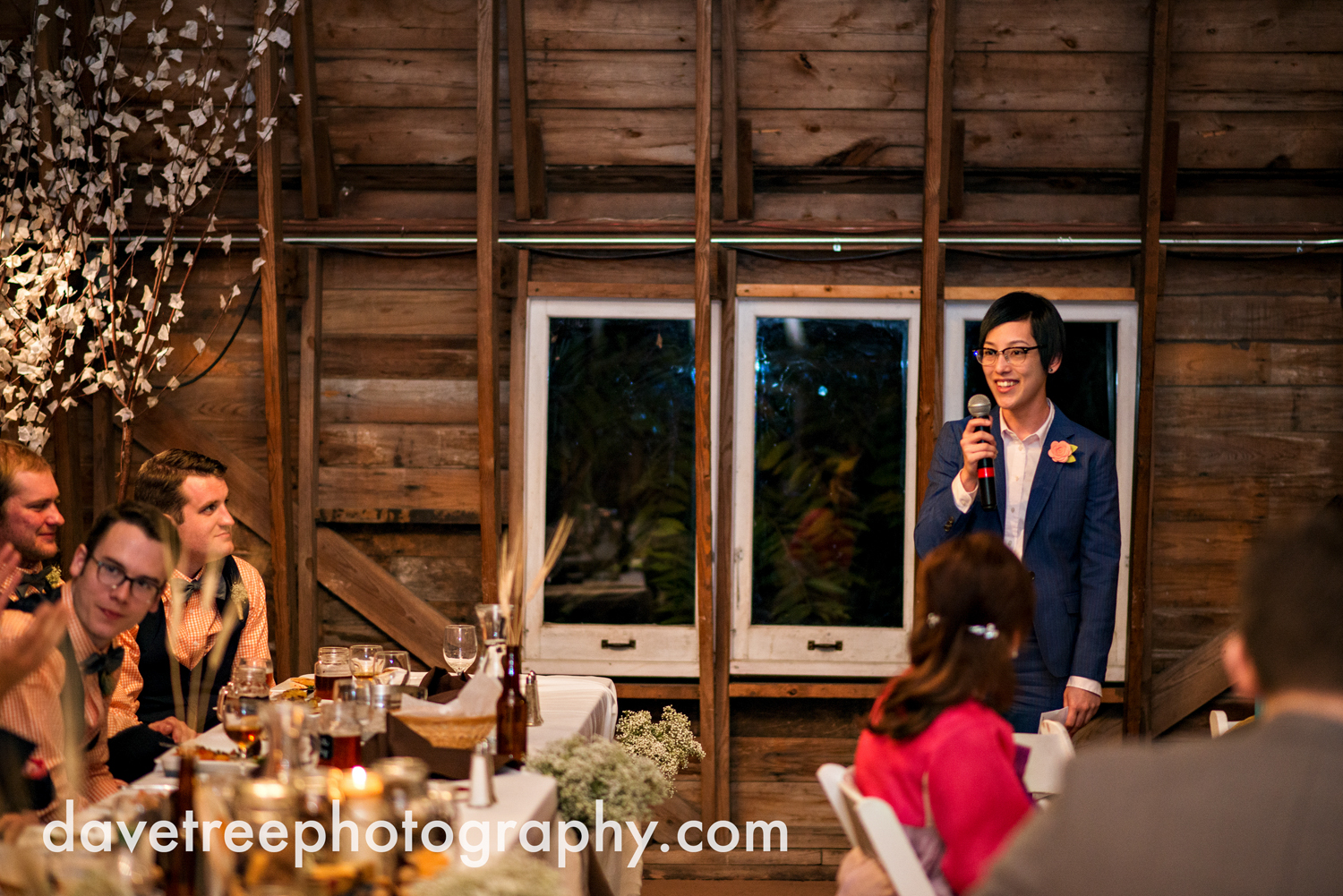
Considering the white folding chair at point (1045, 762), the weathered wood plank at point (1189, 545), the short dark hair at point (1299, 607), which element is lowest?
the white folding chair at point (1045, 762)

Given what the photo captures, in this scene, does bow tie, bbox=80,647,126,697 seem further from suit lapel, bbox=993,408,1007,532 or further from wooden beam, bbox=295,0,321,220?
wooden beam, bbox=295,0,321,220

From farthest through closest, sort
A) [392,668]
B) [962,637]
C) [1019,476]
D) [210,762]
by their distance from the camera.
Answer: [392,668] → [1019,476] → [210,762] → [962,637]

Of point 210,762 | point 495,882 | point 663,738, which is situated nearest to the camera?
point 495,882

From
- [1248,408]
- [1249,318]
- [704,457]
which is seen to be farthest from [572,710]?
[1249,318]

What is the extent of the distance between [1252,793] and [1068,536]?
1800 mm

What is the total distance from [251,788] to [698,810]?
10.1 feet

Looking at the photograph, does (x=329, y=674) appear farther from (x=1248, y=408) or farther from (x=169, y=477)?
(x=1248, y=408)

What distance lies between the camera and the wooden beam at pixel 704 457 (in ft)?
12.9

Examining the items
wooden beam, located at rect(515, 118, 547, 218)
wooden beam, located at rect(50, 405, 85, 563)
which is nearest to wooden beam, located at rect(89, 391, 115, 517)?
wooden beam, located at rect(50, 405, 85, 563)

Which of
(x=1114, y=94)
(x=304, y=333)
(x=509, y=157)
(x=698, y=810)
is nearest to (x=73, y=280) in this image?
(x=304, y=333)

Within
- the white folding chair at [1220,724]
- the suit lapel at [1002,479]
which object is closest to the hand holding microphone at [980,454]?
the suit lapel at [1002,479]

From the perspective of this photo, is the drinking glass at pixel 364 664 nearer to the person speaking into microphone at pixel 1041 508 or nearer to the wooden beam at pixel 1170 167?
the person speaking into microphone at pixel 1041 508

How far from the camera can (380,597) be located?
4.26m

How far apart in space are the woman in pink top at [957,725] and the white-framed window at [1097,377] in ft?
7.74
